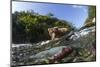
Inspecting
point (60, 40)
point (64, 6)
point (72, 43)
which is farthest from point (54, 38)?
point (64, 6)

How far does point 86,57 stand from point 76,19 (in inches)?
20.6

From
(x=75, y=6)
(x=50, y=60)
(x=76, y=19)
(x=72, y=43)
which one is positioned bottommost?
(x=50, y=60)

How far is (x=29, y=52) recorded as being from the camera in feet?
8.39

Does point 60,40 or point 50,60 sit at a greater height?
point 60,40

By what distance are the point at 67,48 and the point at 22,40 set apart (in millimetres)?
597

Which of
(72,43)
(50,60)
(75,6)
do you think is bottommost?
(50,60)

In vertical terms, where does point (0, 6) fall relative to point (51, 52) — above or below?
above

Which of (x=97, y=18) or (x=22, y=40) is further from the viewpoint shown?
(x=97, y=18)

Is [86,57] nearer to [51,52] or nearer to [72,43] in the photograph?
[72,43]

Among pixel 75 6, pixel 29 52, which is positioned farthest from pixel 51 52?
pixel 75 6

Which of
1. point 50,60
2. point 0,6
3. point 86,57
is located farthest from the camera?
point 86,57

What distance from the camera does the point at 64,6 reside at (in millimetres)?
2725

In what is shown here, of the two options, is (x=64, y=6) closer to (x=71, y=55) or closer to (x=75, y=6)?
(x=75, y=6)

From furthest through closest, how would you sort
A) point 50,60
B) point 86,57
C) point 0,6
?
point 86,57, point 50,60, point 0,6
